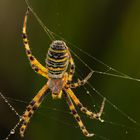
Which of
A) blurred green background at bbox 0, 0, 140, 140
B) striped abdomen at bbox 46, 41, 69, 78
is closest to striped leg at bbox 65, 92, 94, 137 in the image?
blurred green background at bbox 0, 0, 140, 140

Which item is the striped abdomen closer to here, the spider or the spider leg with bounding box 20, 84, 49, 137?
the spider

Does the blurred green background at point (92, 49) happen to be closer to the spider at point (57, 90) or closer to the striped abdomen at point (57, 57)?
the spider at point (57, 90)

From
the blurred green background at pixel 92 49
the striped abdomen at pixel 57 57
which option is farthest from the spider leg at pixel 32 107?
the striped abdomen at pixel 57 57

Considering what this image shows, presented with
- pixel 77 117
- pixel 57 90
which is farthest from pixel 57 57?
pixel 77 117

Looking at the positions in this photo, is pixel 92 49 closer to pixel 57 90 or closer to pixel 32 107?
pixel 57 90

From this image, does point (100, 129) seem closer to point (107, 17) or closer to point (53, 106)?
point (53, 106)

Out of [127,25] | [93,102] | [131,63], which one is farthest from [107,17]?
[93,102]
